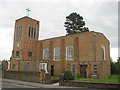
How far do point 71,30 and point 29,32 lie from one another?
20.0m

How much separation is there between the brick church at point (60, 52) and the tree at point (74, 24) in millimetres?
17371

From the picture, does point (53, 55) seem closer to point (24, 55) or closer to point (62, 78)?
point (24, 55)

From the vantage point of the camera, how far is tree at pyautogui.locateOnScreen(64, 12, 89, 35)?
49562mm

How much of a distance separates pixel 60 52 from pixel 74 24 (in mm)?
23919

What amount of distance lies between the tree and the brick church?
17.4 m

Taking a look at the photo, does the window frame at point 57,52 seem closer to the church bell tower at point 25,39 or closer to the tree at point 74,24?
the church bell tower at point 25,39

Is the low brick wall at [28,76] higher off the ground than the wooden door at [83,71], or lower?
lower

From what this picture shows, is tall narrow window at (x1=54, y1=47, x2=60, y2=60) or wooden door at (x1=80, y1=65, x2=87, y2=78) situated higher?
tall narrow window at (x1=54, y1=47, x2=60, y2=60)

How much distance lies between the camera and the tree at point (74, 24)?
49562mm

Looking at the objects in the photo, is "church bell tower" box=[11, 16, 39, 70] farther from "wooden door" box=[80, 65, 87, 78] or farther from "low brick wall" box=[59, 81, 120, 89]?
"low brick wall" box=[59, 81, 120, 89]

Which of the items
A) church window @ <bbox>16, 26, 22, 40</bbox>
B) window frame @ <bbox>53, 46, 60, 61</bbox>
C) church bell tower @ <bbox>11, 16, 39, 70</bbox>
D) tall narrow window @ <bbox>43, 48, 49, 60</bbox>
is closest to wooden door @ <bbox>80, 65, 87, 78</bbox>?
window frame @ <bbox>53, 46, 60, 61</bbox>

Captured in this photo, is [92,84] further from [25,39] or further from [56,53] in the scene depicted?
[25,39]

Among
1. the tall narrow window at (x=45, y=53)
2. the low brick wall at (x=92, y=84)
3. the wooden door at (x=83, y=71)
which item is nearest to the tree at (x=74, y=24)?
the tall narrow window at (x=45, y=53)

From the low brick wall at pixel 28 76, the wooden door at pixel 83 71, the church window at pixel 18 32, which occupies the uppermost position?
the church window at pixel 18 32
